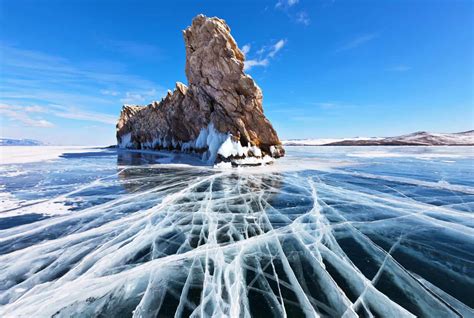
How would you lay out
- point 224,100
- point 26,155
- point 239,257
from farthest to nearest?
point 26,155 < point 224,100 < point 239,257

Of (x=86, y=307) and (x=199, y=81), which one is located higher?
(x=199, y=81)

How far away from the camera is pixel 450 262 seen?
395cm

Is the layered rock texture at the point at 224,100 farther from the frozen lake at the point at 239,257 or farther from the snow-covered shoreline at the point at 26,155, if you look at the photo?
the snow-covered shoreline at the point at 26,155

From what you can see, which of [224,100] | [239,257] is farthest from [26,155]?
[239,257]

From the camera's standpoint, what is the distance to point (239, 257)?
4188 millimetres

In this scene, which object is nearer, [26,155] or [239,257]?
[239,257]

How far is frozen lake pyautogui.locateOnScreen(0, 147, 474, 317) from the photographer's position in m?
3.01

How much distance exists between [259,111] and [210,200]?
16966mm

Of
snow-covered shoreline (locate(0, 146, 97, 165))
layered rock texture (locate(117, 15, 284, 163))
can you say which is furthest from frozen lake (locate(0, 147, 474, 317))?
snow-covered shoreline (locate(0, 146, 97, 165))

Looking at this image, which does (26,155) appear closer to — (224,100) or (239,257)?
(224,100)

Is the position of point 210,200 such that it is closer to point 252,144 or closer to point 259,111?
point 252,144

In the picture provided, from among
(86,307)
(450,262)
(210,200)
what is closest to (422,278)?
(450,262)

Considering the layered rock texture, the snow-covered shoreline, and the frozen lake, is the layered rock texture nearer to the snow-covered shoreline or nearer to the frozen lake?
the frozen lake

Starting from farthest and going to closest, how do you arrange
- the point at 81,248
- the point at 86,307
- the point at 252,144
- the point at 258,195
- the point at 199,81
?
the point at 199,81 → the point at 252,144 → the point at 258,195 → the point at 81,248 → the point at 86,307
